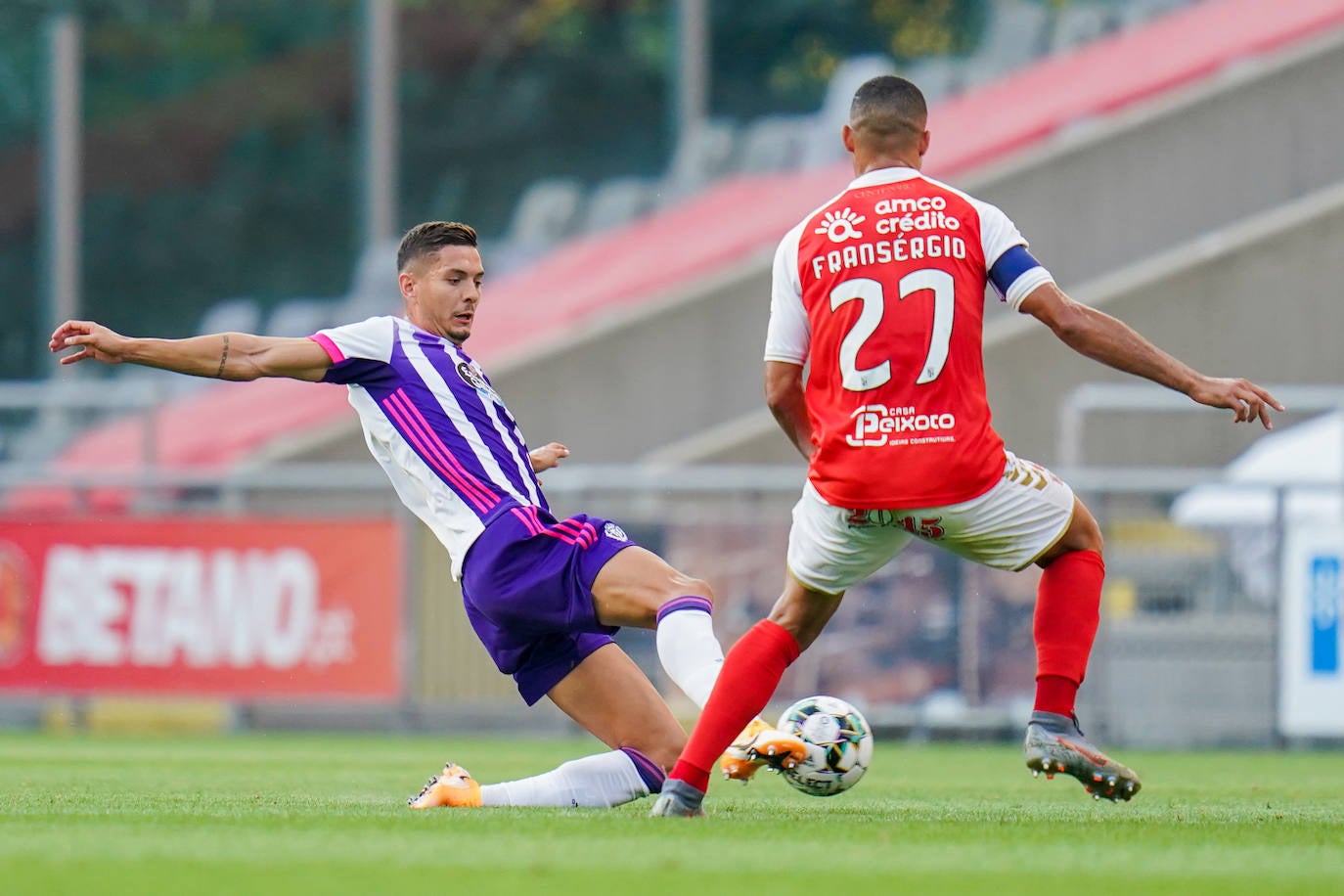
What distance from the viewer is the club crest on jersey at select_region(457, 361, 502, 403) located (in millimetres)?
6793

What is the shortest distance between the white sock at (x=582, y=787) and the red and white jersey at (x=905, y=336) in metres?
1.27

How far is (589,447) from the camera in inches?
677

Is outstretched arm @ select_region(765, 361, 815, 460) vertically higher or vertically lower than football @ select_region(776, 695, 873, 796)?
higher

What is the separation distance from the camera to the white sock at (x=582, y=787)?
265 inches

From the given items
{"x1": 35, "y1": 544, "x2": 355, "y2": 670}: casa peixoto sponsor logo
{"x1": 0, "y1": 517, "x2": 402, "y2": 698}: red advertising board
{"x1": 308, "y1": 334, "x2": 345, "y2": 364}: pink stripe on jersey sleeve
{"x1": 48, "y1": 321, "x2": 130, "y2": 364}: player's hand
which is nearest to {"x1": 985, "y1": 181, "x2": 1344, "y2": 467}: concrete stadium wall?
{"x1": 0, "y1": 517, "x2": 402, "y2": 698}: red advertising board

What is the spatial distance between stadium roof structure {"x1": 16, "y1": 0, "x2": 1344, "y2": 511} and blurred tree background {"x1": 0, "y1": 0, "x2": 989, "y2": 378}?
3.05 metres

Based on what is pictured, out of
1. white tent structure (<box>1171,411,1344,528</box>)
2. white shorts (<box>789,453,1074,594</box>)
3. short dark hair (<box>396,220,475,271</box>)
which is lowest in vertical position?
white shorts (<box>789,453,1074,594</box>)

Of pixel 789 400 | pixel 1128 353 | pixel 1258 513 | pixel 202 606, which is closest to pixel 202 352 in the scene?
pixel 789 400

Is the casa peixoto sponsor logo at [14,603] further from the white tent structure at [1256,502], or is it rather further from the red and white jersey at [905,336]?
the red and white jersey at [905,336]

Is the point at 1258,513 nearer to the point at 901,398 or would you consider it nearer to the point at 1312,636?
the point at 1312,636

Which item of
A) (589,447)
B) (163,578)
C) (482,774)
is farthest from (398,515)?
(482,774)

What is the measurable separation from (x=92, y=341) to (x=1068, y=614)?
2.93 metres

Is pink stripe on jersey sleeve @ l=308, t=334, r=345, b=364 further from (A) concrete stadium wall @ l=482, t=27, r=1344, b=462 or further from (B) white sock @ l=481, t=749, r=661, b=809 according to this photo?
(A) concrete stadium wall @ l=482, t=27, r=1344, b=462

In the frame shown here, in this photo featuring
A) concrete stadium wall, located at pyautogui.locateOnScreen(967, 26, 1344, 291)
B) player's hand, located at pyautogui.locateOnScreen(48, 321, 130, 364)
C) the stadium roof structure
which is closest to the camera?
player's hand, located at pyautogui.locateOnScreen(48, 321, 130, 364)
